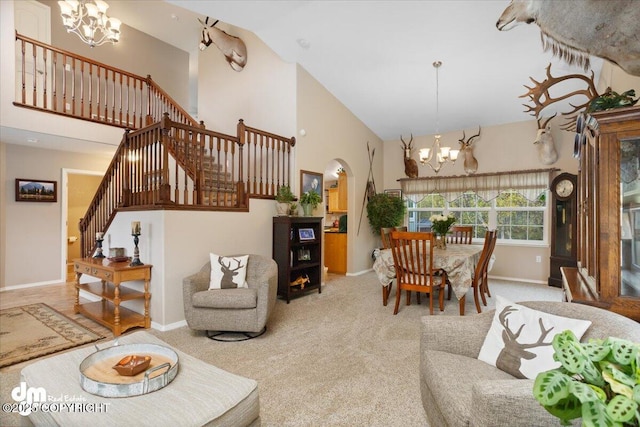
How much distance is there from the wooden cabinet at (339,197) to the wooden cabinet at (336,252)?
2.17 ft

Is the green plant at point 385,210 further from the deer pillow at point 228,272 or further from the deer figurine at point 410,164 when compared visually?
the deer pillow at point 228,272

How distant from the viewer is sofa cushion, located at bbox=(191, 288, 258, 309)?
293cm

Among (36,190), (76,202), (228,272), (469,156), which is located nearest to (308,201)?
(228,272)

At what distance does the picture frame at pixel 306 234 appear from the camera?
15.4 ft

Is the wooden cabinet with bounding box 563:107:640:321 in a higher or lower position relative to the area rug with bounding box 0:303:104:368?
higher

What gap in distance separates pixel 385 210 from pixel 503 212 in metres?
2.20

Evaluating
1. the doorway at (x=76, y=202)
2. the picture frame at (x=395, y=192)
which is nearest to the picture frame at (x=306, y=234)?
the picture frame at (x=395, y=192)

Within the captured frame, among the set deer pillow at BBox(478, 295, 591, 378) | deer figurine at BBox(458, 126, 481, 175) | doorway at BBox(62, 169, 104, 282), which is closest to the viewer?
deer pillow at BBox(478, 295, 591, 378)

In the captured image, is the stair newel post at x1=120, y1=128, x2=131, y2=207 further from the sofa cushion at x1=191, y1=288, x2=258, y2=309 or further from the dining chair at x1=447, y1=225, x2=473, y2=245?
the dining chair at x1=447, y1=225, x2=473, y2=245

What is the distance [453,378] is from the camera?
Result: 4.71 feet

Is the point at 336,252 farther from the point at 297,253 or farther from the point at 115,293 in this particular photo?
the point at 115,293

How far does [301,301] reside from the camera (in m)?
4.40

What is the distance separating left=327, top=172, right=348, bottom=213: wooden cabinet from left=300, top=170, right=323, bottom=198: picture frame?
3.94 feet

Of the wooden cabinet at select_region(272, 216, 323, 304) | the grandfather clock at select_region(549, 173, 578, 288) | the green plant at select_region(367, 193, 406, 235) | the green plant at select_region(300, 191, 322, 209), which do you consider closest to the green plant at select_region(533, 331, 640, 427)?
the wooden cabinet at select_region(272, 216, 323, 304)
